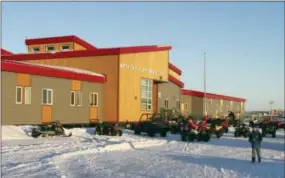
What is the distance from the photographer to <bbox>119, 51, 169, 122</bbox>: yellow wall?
109 feet

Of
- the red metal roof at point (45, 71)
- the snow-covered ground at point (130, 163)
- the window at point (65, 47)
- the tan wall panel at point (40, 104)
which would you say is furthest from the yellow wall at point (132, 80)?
the snow-covered ground at point (130, 163)

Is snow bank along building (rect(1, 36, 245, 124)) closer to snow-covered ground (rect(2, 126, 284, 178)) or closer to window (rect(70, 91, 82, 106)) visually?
window (rect(70, 91, 82, 106))

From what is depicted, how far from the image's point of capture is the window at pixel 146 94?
36438 millimetres

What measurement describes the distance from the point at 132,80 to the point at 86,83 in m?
4.84

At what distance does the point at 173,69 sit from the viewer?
50781 mm

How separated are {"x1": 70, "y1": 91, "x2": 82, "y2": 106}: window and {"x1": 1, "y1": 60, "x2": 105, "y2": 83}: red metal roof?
1.05 m

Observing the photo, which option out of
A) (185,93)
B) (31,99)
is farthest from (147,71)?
(185,93)

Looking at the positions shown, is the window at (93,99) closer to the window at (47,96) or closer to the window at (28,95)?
the window at (47,96)

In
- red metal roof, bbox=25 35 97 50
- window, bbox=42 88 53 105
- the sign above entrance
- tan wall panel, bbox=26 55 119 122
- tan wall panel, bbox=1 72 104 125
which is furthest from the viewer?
red metal roof, bbox=25 35 97 50

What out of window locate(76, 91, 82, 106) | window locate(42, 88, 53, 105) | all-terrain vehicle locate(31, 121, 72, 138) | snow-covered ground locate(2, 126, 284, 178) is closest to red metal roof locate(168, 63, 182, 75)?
window locate(76, 91, 82, 106)

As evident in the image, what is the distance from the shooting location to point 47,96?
27078mm

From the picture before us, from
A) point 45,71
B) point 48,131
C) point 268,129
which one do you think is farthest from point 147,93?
point 48,131

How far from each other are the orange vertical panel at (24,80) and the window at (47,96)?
5.25 feet

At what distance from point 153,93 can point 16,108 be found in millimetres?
17036
